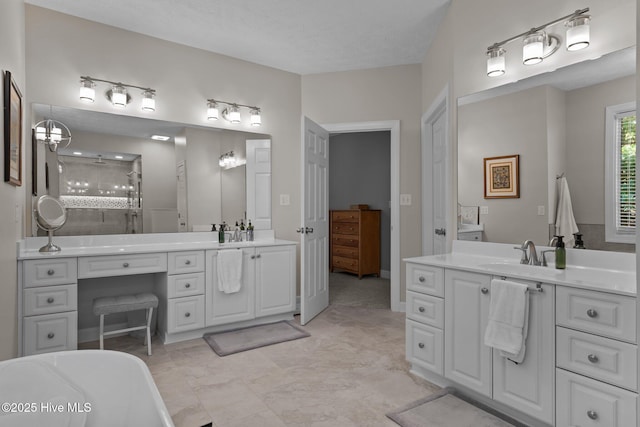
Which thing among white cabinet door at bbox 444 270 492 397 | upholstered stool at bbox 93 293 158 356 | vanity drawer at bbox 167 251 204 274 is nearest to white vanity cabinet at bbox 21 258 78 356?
upholstered stool at bbox 93 293 158 356

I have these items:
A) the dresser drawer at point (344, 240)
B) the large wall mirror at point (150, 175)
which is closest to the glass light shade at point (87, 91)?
the large wall mirror at point (150, 175)

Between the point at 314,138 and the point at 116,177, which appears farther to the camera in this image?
the point at 314,138

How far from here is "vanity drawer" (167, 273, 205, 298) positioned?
2.93 m

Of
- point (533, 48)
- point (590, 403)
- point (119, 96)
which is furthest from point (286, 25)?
point (590, 403)

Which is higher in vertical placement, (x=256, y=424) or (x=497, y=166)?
(x=497, y=166)

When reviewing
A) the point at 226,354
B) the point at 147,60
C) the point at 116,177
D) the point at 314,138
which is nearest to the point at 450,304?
the point at 226,354

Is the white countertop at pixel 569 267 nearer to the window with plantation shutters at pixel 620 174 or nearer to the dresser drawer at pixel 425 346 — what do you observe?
the window with plantation shutters at pixel 620 174

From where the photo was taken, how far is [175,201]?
132 inches

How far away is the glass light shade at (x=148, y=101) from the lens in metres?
3.14

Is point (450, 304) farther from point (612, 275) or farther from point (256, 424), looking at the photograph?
point (256, 424)

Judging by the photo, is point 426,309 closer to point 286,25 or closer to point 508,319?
point 508,319

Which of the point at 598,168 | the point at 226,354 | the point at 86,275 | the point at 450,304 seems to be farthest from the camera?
the point at 226,354

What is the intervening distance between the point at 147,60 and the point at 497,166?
118 inches

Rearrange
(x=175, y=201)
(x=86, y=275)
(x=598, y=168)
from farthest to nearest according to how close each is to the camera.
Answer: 1. (x=175, y=201)
2. (x=86, y=275)
3. (x=598, y=168)
